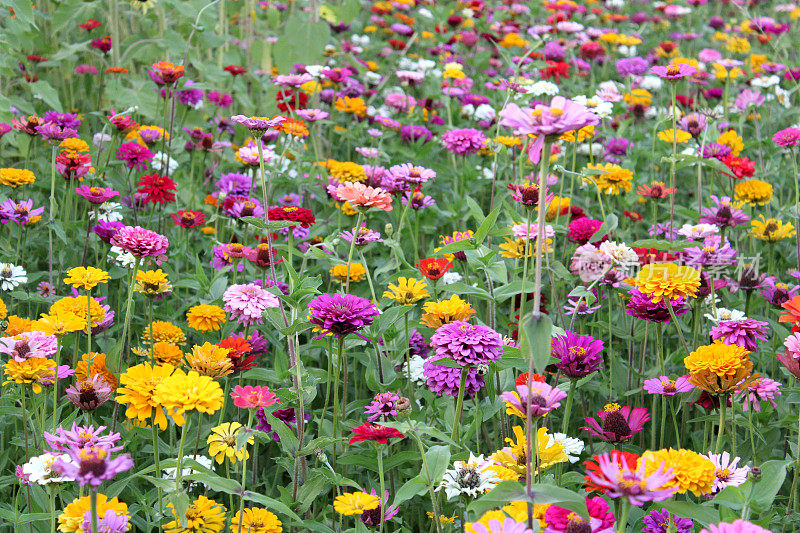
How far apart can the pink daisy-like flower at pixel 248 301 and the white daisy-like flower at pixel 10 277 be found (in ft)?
2.30

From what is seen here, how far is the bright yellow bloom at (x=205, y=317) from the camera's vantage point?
1.78m

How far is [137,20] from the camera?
4.06 metres

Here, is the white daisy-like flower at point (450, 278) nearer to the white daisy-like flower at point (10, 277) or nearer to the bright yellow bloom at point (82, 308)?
the bright yellow bloom at point (82, 308)

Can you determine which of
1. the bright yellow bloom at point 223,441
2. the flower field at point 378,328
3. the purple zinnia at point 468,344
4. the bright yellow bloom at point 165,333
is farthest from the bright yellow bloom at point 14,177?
the purple zinnia at point 468,344

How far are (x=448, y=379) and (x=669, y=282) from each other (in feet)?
A: 1.74

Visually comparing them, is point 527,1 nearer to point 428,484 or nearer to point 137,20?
point 137,20

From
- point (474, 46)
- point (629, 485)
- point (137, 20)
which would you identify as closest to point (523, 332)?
point (629, 485)

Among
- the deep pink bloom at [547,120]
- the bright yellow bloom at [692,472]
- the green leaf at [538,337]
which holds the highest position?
the deep pink bloom at [547,120]

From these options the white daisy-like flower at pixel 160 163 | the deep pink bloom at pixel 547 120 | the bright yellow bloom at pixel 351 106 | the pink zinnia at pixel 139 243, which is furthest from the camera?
the bright yellow bloom at pixel 351 106

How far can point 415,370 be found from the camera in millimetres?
1796

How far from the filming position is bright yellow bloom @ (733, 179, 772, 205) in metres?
2.33

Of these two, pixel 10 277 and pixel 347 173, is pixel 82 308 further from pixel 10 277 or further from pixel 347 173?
pixel 347 173

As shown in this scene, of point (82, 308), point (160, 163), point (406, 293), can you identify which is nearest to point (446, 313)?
point (406, 293)

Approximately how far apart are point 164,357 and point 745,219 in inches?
65.8
